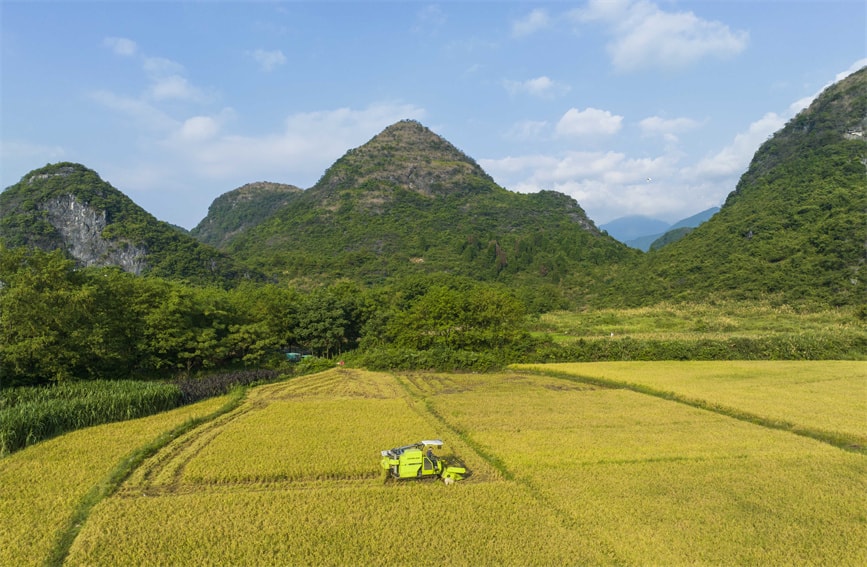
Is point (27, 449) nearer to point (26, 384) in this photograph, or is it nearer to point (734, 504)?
point (26, 384)

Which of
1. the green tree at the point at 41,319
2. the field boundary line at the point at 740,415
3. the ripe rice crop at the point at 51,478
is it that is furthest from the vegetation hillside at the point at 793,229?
the green tree at the point at 41,319

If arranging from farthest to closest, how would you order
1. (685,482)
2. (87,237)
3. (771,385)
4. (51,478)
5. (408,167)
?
(408,167)
(87,237)
(771,385)
(51,478)
(685,482)

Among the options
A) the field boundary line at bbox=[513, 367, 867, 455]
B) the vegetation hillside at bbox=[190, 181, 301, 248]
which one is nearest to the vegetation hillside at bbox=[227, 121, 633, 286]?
the vegetation hillside at bbox=[190, 181, 301, 248]

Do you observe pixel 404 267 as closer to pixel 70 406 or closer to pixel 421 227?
pixel 421 227

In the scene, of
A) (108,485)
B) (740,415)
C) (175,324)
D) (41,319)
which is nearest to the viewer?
(108,485)

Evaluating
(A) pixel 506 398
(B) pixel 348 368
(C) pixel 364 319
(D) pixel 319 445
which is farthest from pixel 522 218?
(D) pixel 319 445

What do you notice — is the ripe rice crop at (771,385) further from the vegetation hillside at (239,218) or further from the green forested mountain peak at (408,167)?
the vegetation hillside at (239,218)

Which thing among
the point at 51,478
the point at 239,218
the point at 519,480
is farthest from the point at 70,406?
the point at 239,218
